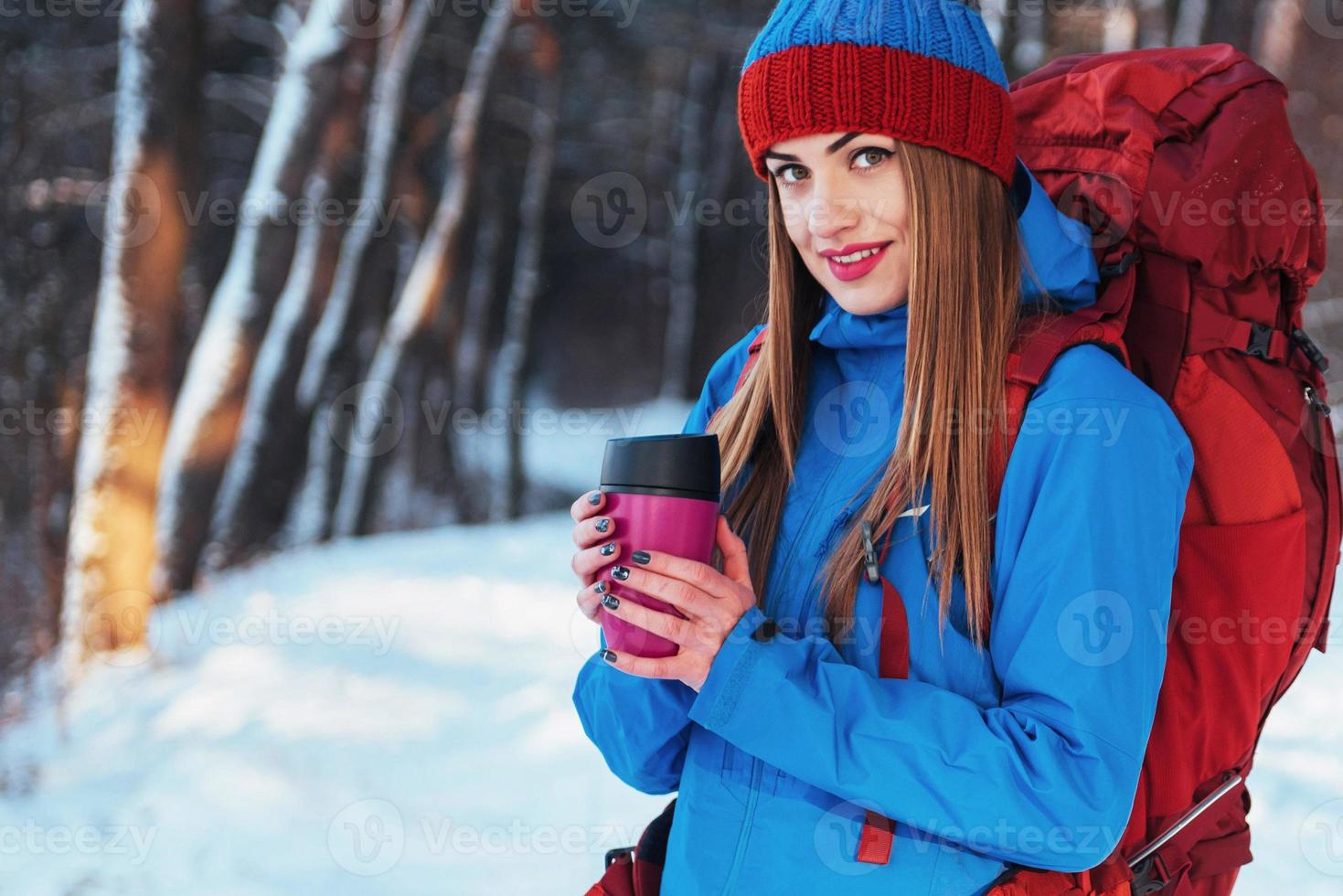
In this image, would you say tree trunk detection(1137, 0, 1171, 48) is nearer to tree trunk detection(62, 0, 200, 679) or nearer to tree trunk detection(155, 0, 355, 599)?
tree trunk detection(155, 0, 355, 599)

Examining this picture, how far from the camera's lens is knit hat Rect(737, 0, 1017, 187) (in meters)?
1.06

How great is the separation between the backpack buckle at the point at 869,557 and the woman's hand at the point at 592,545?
0.23 meters

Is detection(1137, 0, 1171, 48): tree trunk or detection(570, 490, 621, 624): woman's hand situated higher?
detection(1137, 0, 1171, 48): tree trunk

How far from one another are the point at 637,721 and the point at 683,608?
0.29 metres

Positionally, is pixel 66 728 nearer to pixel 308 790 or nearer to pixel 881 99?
pixel 308 790

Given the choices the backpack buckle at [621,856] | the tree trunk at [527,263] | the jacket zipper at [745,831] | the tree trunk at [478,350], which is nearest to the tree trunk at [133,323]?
the tree trunk at [478,350]

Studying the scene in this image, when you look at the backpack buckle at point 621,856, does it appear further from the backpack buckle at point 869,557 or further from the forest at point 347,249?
the forest at point 347,249

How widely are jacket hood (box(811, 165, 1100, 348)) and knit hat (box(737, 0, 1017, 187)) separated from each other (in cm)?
7

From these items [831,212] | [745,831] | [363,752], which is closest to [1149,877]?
[745,831]

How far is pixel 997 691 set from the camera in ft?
3.20

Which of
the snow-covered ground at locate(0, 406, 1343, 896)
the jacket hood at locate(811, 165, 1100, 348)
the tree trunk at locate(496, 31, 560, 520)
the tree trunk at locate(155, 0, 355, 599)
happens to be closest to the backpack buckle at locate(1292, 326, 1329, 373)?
the jacket hood at locate(811, 165, 1100, 348)

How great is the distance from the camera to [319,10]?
374 centimetres

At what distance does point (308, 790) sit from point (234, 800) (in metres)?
0.19

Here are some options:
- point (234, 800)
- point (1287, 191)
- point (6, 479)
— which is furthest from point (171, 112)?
point (1287, 191)
